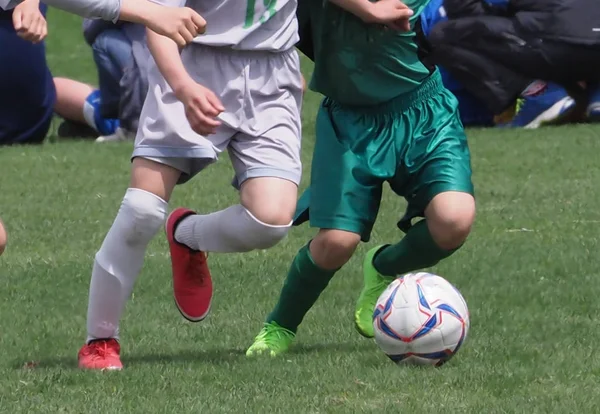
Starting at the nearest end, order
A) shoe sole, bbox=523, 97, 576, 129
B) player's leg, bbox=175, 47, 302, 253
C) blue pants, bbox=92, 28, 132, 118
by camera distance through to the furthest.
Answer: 1. player's leg, bbox=175, 47, 302, 253
2. shoe sole, bbox=523, 97, 576, 129
3. blue pants, bbox=92, 28, 132, 118

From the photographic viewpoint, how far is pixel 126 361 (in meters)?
4.56

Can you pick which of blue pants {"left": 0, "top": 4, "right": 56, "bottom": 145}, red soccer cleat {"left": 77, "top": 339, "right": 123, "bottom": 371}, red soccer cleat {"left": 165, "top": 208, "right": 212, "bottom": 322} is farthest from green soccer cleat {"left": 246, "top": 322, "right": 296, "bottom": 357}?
blue pants {"left": 0, "top": 4, "right": 56, "bottom": 145}

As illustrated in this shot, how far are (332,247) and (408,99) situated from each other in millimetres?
560

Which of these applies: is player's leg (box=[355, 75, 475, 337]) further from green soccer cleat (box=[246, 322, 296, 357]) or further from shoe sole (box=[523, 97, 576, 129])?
shoe sole (box=[523, 97, 576, 129])

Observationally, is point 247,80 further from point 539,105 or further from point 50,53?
point 50,53

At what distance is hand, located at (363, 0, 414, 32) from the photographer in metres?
4.48

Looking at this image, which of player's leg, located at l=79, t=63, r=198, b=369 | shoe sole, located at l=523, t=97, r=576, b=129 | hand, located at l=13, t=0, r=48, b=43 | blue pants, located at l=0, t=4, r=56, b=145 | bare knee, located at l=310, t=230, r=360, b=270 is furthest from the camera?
shoe sole, located at l=523, t=97, r=576, b=129

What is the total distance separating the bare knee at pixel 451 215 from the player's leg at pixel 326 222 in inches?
9.1

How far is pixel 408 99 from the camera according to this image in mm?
4711

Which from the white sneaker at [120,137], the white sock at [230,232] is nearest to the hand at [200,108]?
the white sock at [230,232]

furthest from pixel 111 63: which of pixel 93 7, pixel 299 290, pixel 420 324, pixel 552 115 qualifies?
pixel 93 7

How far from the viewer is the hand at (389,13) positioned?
176 inches

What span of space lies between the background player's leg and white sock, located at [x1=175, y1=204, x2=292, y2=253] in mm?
236

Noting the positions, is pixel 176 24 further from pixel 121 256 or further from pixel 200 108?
pixel 121 256
